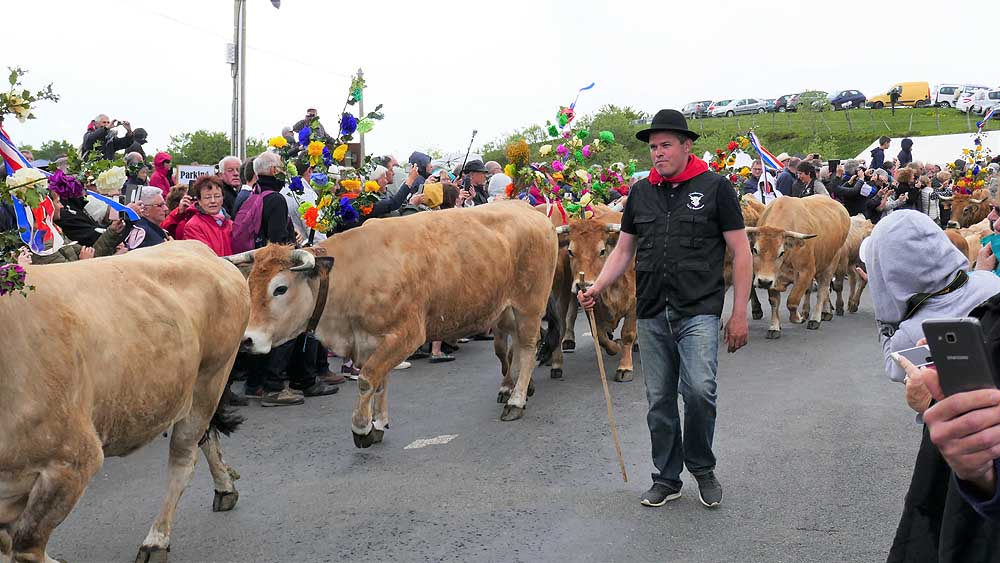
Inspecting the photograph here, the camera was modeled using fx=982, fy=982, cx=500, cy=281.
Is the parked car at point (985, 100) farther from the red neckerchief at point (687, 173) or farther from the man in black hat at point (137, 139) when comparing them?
the red neckerchief at point (687, 173)

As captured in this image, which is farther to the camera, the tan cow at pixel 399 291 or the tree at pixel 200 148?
the tree at pixel 200 148

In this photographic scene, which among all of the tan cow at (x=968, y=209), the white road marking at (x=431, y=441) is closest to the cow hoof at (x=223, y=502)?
the white road marking at (x=431, y=441)

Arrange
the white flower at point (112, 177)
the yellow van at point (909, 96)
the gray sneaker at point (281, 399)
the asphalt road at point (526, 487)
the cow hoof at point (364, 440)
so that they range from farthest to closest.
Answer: the yellow van at point (909, 96) < the gray sneaker at point (281, 399) < the cow hoof at point (364, 440) < the asphalt road at point (526, 487) < the white flower at point (112, 177)

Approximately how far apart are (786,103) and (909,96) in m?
8.79

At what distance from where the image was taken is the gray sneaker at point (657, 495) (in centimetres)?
580

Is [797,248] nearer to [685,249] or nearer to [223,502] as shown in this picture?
[685,249]

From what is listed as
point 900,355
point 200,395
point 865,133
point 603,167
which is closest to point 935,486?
point 900,355

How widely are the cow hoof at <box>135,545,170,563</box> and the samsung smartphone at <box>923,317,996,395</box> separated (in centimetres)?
432

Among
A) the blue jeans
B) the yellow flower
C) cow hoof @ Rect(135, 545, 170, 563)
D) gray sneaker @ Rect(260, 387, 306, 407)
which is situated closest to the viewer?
cow hoof @ Rect(135, 545, 170, 563)

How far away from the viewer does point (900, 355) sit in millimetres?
2223

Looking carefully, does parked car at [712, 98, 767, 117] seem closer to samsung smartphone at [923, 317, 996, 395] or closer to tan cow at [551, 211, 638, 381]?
tan cow at [551, 211, 638, 381]

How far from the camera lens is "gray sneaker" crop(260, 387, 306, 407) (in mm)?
8962

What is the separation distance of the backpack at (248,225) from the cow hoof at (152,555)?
12.9 ft

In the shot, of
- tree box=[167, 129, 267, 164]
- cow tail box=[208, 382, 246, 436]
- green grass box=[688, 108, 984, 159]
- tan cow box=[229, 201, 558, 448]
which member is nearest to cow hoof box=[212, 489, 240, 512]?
cow tail box=[208, 382, 246, 436]
